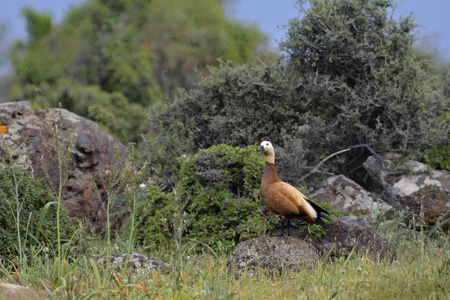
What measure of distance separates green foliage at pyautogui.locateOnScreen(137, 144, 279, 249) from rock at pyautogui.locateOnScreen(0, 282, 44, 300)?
2.84 m

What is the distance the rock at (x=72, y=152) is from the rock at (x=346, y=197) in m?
3.56

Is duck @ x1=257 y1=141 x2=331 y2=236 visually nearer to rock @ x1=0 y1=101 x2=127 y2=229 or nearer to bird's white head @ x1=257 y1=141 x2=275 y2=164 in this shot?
bird's white head @ x1=257 y1=141 x2=275 y2=164

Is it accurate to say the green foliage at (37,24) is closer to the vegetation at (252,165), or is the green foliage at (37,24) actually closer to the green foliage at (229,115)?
the vegetation at (252,165)

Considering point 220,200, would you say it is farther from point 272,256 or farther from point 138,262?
point 138,262

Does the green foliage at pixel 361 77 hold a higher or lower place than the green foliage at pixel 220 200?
higher

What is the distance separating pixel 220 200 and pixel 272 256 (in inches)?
66.1

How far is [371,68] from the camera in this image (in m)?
9.41

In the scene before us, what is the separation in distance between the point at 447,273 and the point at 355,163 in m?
5.82

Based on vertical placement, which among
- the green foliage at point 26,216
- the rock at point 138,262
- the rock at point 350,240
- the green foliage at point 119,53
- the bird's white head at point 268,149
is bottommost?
the rock at point 138,262

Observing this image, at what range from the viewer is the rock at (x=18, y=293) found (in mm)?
3629

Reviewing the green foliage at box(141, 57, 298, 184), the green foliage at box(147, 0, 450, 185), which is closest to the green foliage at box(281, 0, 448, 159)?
the green foliage at box(147, 0, 450, 185)

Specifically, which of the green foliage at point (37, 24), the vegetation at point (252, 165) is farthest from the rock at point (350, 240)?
the green foliage at point (37, 24)

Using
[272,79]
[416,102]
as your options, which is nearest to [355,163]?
[416,102]

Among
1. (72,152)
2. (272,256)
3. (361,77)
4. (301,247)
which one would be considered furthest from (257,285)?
(361,77)
